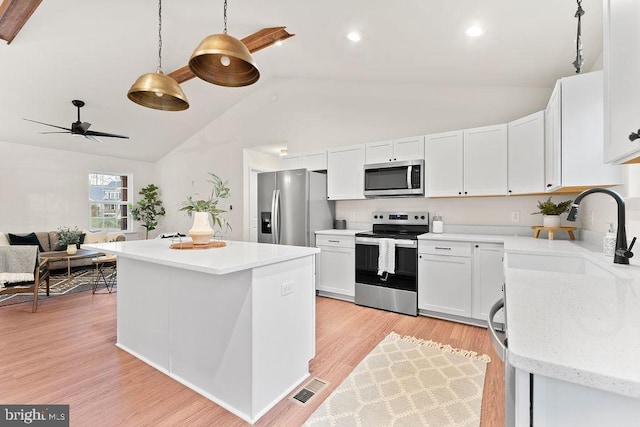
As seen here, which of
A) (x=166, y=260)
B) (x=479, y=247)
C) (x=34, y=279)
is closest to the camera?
(x=166, y=260)

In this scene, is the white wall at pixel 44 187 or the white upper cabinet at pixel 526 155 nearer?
the white upper cabinet at pixel 526 155

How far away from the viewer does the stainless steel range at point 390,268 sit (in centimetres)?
341

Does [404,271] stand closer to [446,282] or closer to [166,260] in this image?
[446,282]

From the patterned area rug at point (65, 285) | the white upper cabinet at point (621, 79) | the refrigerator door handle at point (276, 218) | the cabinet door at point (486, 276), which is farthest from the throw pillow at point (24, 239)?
the white upper cabinet at point (621, 79)

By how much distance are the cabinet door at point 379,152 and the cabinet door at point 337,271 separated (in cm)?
126

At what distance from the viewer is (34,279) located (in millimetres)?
3547

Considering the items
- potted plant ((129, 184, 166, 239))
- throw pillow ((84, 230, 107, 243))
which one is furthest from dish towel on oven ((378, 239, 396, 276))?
potted plant ((129, 184, 166, 239))

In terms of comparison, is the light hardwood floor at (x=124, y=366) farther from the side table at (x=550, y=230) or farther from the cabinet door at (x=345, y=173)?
the cabinet door at (x=345, y=173)

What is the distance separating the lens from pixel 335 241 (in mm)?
4012

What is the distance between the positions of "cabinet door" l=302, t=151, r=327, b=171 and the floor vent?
3.02m

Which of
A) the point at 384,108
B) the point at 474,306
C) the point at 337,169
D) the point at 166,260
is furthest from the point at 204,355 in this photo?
the point at 384,108

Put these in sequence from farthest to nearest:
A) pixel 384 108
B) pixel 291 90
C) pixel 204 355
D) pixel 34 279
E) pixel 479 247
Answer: pixel 291 90, pixel 384 108, pixel 34 279, pixel 479 247, pixel 204 355

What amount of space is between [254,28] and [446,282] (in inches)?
145

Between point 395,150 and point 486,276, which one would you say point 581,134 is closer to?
point 486,276
